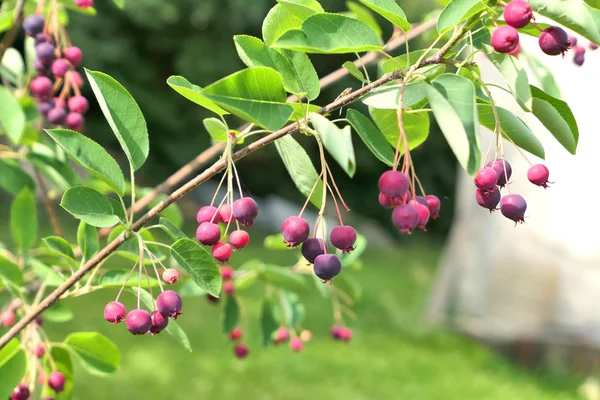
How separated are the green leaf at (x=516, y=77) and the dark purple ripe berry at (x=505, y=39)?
20 millimetres

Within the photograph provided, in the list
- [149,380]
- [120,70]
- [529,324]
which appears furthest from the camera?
[120,70]

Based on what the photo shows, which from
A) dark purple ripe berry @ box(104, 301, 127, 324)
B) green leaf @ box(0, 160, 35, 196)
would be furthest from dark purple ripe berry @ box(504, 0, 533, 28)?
green leaf @ box(0, 160, 35, 196)

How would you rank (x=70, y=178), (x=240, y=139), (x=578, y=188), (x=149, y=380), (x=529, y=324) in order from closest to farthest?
(x=240, y=139)
(x=70, y=178)
(x=149, y=380)
(x=578, y=188)
(x=529, y=324)

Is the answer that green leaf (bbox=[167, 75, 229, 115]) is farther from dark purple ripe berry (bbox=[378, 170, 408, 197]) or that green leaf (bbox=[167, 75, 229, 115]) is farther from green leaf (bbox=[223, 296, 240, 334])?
green leaf (bbox=[223, 296, 240, 334])

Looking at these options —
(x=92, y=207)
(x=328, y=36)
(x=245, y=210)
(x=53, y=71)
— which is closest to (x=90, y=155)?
(x=92, y=207)

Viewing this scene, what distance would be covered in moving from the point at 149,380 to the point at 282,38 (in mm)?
2951

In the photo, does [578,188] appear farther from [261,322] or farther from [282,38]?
[282,38]

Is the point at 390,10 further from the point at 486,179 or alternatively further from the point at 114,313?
the point at 114,313

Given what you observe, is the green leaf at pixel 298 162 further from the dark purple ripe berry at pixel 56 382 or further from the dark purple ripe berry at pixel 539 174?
the dark purple ripe berry at pixel 56 382

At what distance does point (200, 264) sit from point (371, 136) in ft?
0.65

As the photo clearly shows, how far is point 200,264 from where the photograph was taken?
2.17 ft

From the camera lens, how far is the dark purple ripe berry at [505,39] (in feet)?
1.84

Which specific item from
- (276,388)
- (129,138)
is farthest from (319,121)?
(276,388)

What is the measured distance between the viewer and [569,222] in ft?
12.3
